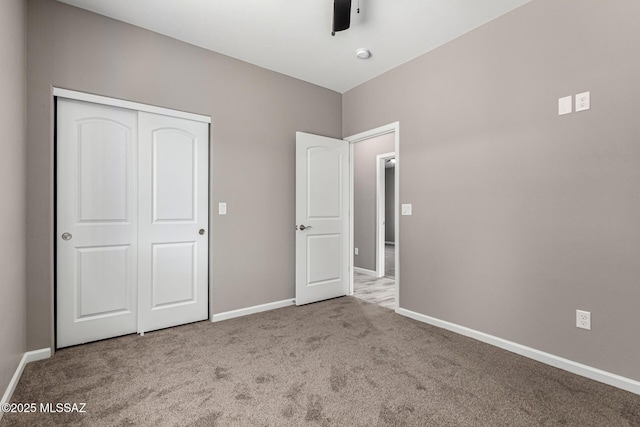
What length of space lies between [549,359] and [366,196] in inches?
141

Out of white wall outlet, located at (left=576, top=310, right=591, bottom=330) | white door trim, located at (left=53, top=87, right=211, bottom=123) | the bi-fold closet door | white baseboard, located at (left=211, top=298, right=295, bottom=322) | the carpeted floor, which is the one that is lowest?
the carpeted floor

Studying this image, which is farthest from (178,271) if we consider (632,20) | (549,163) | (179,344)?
(632,20)

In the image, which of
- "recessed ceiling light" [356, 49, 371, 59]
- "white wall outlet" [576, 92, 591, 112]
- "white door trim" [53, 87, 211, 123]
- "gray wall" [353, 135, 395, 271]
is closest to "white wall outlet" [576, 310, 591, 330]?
"white wall outlet" [576, 92, 591, 112]

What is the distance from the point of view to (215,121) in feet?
10.1

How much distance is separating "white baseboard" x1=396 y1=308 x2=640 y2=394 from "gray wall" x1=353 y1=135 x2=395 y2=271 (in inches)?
92.1

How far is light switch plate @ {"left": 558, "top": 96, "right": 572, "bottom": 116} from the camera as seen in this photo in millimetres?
2145

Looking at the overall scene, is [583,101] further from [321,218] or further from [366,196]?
[366,196]

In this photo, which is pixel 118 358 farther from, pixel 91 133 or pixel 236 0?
pixel 236 0

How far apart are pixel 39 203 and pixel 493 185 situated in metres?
3.61

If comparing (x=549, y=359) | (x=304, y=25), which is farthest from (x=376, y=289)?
(x=304, y=25)

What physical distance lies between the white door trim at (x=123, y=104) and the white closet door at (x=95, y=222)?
0.19 ft

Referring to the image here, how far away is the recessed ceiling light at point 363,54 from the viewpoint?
3.04 metres

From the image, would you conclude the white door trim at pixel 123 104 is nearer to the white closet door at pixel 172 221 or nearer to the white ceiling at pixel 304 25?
the white closet door at pixel 172 221

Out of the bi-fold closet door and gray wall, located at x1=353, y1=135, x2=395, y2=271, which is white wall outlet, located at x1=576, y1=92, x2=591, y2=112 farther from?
the bi-fold closet door
